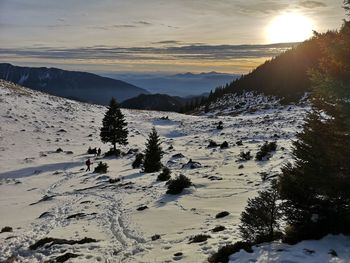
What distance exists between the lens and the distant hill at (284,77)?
153 m

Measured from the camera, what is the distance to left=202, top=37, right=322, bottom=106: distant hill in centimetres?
15282

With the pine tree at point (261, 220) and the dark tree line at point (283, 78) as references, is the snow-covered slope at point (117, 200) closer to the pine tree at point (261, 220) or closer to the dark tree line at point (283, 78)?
the pine tree at point (261, 220)

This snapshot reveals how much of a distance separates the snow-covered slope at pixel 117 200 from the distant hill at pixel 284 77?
98.4 metres

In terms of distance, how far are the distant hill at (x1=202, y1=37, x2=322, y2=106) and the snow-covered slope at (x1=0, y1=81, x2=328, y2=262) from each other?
9844 centimetres

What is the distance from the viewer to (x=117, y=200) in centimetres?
2523

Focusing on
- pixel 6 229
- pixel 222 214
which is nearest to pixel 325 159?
pixel 222 214

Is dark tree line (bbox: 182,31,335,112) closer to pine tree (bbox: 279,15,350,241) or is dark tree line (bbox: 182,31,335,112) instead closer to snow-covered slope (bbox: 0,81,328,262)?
snow-covered slope (bbox: 0,81,328,262)

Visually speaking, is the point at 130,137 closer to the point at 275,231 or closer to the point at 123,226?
the point at 123,226

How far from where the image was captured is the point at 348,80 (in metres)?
11.4

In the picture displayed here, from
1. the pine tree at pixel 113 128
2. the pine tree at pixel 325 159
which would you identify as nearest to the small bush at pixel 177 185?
the pine tree at pixel 325 159

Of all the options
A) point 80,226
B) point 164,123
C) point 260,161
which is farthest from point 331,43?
point 164,123

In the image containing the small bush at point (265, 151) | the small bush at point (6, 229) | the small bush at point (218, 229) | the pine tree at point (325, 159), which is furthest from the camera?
the small bush at point (265, 151)

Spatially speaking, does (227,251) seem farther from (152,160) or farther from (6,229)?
(152,160)

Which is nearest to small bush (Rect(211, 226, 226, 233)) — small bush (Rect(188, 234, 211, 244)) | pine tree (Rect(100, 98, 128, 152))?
small bush (Rect(188, 234, 211, 244))
